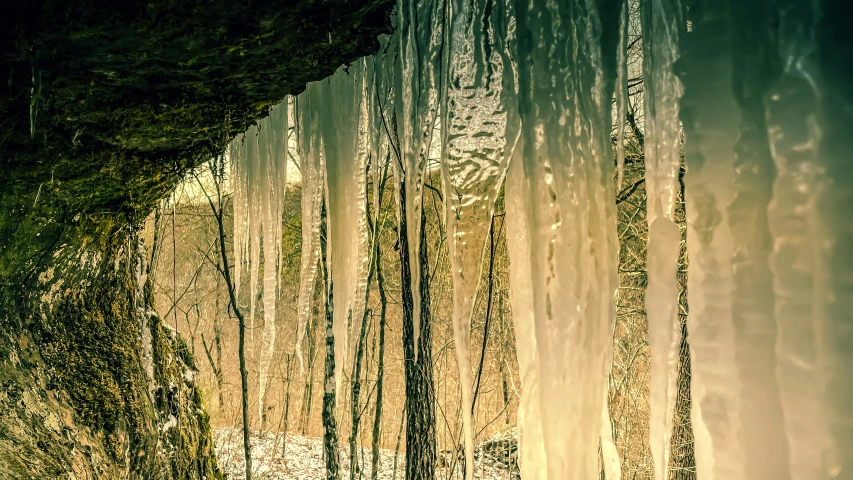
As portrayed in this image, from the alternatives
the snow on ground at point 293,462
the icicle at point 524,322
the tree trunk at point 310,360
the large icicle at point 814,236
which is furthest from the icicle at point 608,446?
the tree trunk at point 310,360

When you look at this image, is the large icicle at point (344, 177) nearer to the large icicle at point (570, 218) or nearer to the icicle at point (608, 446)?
Result: the large icicle at point (570, 218)

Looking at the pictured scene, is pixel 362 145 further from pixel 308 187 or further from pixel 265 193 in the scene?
pixel 265 193

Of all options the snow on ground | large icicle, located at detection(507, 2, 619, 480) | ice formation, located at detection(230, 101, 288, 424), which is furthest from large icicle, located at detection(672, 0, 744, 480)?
the snow on ground

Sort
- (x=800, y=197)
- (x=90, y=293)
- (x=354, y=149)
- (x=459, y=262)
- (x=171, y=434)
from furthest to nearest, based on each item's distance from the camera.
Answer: (x=171, y=434)
(x=90, y=293)
(x=354, y=149)
(x=459, y=262)
(x=800, y=197)

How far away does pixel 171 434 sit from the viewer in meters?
2.59

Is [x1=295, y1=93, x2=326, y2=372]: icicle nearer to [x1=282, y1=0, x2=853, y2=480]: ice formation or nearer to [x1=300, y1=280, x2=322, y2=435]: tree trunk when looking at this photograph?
[x1=282, y1=0, x2=853, y2=480]: ice formation

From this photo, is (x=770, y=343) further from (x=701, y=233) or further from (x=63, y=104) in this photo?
(x=63, y=104)

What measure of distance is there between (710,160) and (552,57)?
1.57ft

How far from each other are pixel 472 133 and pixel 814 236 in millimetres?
806

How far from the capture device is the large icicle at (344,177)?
77.9 inches

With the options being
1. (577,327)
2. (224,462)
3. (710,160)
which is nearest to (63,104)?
(577,327)

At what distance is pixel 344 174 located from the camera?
6.69 feet

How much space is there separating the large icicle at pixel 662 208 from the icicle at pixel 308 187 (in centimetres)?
132

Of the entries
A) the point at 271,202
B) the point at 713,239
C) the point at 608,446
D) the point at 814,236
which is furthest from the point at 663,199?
the point at 271,202
